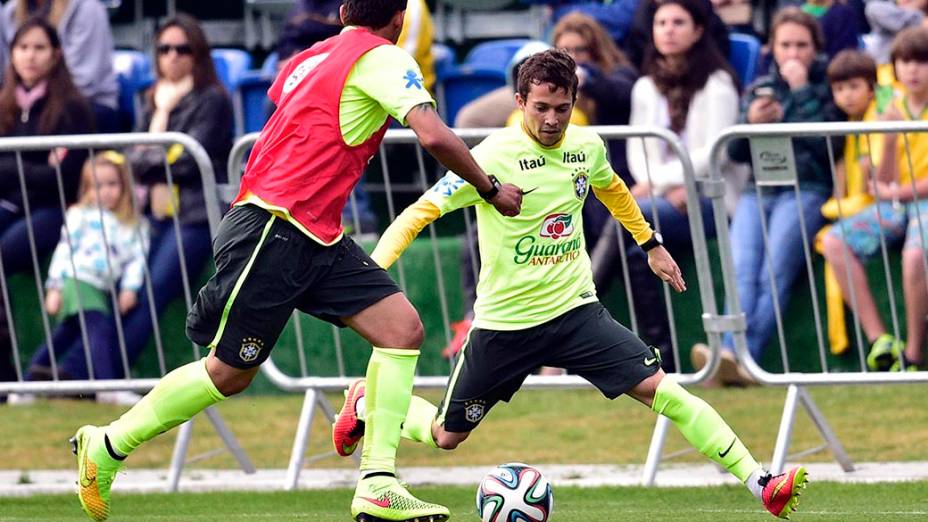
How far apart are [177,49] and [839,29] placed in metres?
4.18

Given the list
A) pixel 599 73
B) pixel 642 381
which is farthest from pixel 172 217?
pixel 642 381

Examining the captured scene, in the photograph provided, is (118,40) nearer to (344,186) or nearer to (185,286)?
(185,286)

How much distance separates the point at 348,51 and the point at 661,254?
168 centimetres

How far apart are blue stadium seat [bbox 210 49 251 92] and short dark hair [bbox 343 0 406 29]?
21.2 feet

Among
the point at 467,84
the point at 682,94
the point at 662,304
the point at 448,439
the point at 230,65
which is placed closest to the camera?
the point at 448,439

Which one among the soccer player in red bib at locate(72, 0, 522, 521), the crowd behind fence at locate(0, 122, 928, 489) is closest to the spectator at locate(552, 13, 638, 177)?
the crowd behind fence at locate(0, 122, 928, 489)

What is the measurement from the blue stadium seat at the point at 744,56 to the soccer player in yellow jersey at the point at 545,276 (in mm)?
3983

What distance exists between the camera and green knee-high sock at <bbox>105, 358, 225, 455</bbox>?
7.02 metres

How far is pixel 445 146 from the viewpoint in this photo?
255 inches

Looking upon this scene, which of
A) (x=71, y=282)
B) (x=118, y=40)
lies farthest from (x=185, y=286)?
(x=118, y=40)

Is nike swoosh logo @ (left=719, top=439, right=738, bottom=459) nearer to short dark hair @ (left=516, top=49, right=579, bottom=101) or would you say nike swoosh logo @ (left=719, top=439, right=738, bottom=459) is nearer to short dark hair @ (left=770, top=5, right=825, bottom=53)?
short dark hair @ (left=516, top=49, right=579, bottom=101)

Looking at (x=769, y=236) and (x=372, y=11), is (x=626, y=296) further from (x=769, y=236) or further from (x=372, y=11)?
(x=372, y=11)

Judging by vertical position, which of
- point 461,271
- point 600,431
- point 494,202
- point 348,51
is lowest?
point 600,431

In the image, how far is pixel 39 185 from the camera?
33.4 feet
